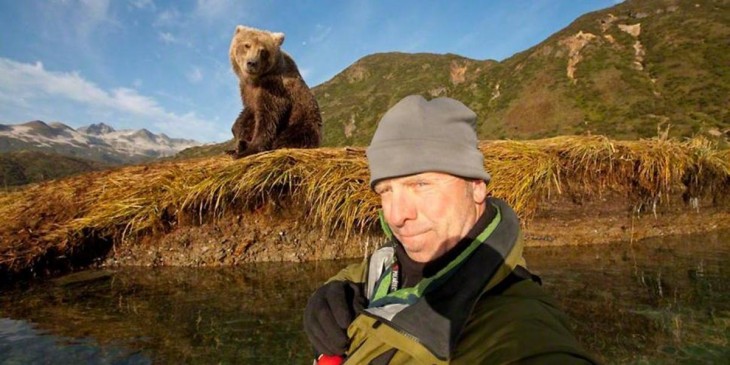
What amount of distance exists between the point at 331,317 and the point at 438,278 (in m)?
0.56

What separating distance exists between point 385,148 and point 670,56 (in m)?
46.4

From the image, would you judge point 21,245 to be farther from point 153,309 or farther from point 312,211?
point 312,211

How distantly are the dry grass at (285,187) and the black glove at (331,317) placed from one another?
3702 millimetres

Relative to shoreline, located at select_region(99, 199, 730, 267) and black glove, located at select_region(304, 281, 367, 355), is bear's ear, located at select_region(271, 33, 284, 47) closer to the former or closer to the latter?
shoreline, located at select_region(99, 199, 730, 267)

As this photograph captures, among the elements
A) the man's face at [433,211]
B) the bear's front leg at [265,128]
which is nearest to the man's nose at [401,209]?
the man's face at [433,211]

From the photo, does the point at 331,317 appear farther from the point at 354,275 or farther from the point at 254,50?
the point at 254,50

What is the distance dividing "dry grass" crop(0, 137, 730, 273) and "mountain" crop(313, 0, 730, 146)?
2002 centimetres

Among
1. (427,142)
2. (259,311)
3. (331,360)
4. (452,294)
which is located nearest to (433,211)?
(427,142)

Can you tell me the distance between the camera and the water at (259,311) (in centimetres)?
296

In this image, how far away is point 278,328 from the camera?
11.5ft

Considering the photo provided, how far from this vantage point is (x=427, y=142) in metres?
1.74

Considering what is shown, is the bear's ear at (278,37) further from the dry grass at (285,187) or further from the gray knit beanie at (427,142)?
the gray knit beanie at (427,142)

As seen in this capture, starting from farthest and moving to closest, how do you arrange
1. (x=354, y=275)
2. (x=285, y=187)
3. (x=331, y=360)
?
1. (x=285, y=187)
2. (x=354, y=275)
3. (x=331, y=360)

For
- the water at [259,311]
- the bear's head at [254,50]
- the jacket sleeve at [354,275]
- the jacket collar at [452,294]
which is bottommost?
the water at [259,311]
